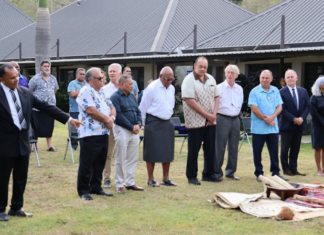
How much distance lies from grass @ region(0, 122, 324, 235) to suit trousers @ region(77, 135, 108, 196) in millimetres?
243

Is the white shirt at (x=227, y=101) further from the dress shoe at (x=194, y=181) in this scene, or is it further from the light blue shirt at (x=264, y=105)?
the dress shoe at (x=194, y=181)

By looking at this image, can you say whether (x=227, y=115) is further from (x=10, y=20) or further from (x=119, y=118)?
(x=10, y=20)

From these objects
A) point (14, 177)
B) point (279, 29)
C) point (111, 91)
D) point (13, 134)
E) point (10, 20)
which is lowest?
point (14, 177)

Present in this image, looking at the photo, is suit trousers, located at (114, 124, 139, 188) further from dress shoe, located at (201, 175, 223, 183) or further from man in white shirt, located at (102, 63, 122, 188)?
dress shoe, located at (201, 175, 223, 183)

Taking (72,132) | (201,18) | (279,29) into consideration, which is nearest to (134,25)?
(201,18)

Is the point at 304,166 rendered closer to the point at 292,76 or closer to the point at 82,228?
the point at 292,76

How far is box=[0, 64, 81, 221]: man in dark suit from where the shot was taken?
552 cm

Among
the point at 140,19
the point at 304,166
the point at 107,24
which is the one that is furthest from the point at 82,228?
the point at 107,24

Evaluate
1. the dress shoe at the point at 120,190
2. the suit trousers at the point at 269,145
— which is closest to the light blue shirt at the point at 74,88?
the dress shoe at the point at 120,190

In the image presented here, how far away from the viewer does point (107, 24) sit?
30281mm

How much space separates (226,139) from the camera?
29.0 feet

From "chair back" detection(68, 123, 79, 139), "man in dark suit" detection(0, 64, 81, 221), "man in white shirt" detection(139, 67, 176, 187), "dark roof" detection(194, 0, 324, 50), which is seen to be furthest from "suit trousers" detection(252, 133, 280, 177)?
"dark roof" detection(194, 0, 324, 50)

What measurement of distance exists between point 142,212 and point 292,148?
4.38 metres

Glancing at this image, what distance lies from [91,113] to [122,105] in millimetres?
794
